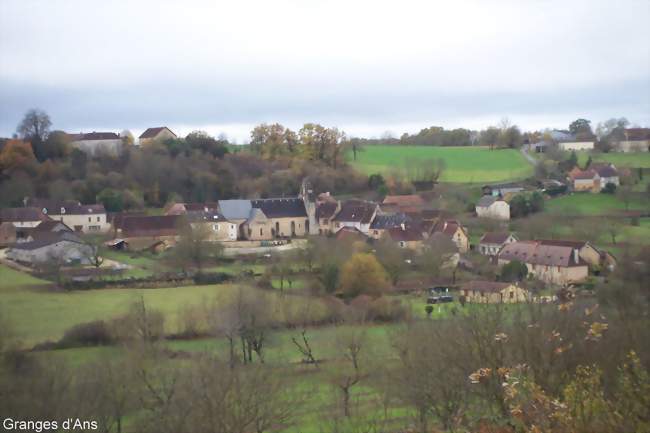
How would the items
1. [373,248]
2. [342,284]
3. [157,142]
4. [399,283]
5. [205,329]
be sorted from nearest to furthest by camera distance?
[205,329]
[342,284]
[399,283]
[373,248]
[157,142]

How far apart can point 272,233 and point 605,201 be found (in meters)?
22.9

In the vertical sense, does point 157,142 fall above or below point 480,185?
above

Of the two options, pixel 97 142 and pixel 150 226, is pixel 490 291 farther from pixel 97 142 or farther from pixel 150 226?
pixel 97 142

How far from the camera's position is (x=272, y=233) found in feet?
165

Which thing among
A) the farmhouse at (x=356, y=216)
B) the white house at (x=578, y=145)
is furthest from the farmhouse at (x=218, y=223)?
the white house at (x=578, y=145)

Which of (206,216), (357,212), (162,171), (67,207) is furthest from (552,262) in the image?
(162,171)

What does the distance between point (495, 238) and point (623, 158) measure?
32.6m

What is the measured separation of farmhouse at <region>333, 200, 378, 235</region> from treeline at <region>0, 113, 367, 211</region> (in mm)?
9489

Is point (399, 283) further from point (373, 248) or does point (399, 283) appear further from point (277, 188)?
point (277, 188)

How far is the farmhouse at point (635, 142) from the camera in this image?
7519cm

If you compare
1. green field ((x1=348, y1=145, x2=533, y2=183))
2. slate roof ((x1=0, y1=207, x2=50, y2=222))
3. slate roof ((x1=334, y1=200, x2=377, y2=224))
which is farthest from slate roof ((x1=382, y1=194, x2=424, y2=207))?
slate roof ((x1=0, y1=207, x2=50, y2=222))

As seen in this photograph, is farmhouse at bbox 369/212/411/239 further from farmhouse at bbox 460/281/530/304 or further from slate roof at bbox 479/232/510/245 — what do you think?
farmhouse at bbox 460/281/530/304

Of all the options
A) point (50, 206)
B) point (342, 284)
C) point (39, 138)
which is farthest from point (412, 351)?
point (39, 138)

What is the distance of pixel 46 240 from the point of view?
39031 mm
